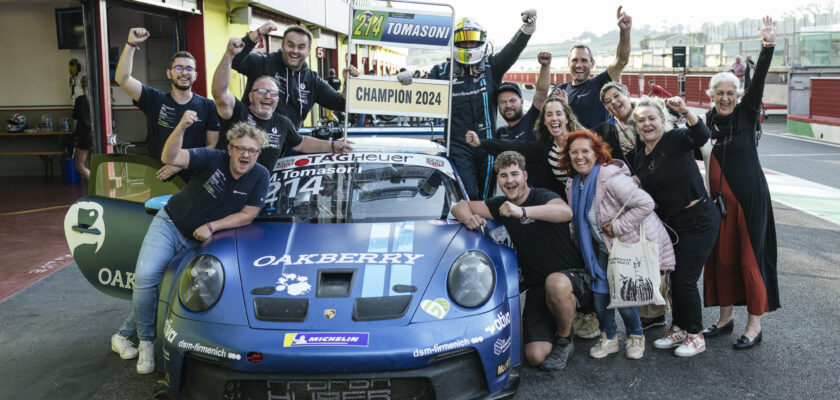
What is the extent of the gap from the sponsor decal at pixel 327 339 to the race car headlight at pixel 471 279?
21.2 inches

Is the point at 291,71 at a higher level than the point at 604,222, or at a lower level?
higher

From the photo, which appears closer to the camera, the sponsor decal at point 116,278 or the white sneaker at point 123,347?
the white sneaker at point 123,347

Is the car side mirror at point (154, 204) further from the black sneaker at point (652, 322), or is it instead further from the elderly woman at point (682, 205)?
the black sneaker at point (652, 322)

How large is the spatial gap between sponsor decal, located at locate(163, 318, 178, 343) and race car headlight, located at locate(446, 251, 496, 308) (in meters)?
1.29

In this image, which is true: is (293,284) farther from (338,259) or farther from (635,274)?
(635,274)

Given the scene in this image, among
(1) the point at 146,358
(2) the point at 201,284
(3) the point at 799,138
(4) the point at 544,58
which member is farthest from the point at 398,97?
(3) the point at 799,138

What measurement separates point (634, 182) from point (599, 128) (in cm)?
73


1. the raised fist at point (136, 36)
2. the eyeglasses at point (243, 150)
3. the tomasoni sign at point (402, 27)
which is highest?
the tomasoni sign at point (402, 27)

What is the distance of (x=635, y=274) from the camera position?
13.2ft

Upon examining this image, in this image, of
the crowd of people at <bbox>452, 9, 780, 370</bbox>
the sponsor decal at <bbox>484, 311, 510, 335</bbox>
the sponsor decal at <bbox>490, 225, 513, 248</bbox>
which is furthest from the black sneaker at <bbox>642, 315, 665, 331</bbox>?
the sponsor decal at <bbox>484, 311, 510, 335</bbox>

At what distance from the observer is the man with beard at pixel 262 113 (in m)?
4.67

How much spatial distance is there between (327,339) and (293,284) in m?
0.45

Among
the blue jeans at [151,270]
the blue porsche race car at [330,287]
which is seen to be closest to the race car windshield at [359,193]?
the blue porsche race car at [330,287]

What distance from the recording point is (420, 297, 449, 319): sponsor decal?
3236mm
